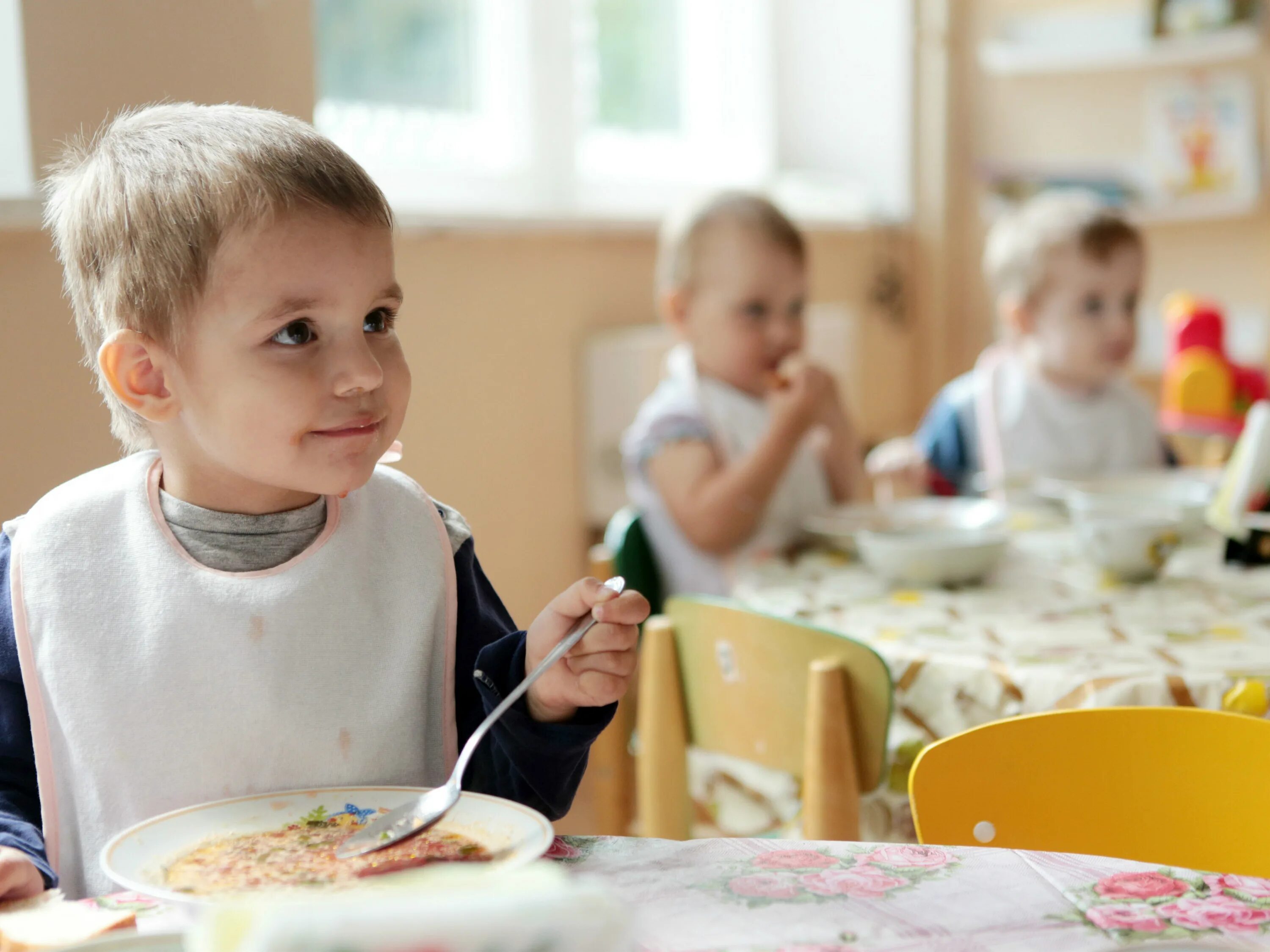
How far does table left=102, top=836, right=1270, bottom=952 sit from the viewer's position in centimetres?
59

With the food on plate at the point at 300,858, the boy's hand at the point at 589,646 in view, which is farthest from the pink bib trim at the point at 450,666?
the food on plate at the point at 300,858

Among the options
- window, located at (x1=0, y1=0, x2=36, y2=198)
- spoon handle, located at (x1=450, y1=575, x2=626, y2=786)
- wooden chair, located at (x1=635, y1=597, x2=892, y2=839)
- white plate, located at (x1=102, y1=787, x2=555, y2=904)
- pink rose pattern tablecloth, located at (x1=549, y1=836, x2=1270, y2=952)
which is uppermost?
window, located at (x1=0, y1=0, x2=36, y2=198)

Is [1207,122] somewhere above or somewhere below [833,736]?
above

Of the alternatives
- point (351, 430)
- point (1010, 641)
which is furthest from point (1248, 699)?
point (351, 430)

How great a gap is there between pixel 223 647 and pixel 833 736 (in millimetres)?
562

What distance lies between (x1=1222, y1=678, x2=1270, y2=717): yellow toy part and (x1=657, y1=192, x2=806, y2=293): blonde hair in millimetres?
1076

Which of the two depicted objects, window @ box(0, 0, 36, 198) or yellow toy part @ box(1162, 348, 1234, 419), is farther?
yellow toy part @ box(1162, 348, 1234, 419)

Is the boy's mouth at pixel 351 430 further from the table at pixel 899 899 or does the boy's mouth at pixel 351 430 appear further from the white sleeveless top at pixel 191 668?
the table at pixel 899 899

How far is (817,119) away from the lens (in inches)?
127

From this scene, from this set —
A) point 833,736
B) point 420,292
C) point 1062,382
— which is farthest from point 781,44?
point 833,736

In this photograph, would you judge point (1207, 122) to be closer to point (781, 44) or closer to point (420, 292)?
point (781, 44)

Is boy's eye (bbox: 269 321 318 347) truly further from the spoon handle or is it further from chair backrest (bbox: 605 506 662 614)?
chair backrest (bbox: 605 506 662 614)

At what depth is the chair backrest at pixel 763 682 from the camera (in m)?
1.14

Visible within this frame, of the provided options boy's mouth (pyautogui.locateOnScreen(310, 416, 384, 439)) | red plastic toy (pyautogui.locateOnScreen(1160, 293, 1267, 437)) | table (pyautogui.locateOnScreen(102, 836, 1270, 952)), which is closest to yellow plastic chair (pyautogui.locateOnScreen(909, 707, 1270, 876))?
table (pyautogui.locateOnScreen(102, 836, 1270, 952))
